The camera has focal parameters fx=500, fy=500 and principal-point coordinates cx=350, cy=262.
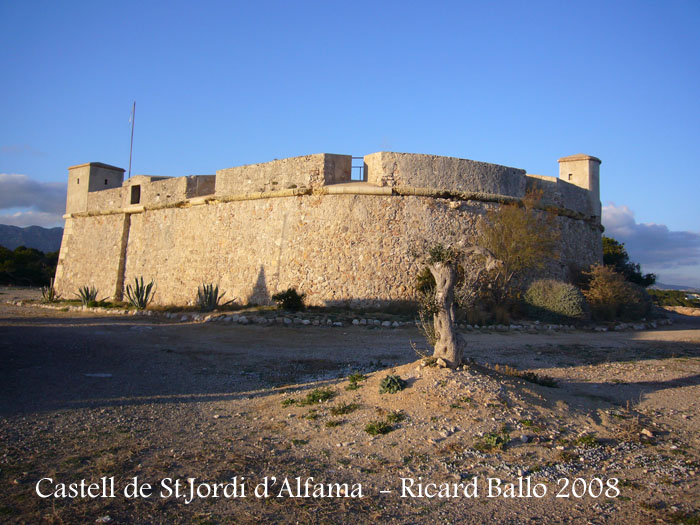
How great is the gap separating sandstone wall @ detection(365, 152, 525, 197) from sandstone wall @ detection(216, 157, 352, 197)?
3.18ft

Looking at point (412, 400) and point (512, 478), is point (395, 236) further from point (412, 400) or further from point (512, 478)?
point (512, 478)

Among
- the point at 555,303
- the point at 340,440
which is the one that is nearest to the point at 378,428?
the point at 340,440

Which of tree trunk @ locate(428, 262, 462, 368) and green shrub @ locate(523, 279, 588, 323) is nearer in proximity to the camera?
tree trunk @ locate(428, 262, 462, 368)

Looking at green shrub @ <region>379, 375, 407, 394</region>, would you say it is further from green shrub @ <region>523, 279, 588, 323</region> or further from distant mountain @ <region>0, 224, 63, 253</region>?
distant mountain @ <region>0, 224, 63, 253</region>

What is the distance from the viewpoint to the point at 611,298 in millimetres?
15766

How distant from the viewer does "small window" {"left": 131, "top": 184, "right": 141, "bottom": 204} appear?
20.5m

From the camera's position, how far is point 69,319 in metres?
14.0

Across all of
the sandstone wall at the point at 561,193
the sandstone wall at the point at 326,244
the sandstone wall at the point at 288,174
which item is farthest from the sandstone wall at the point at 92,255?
the sandstone wall at the point at 561,193

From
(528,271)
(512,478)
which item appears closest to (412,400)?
(512,478)

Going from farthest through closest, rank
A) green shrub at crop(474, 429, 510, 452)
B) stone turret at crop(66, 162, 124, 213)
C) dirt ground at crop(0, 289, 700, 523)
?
stone turret at crop(66, 162, 124, 213)
green shrub at crop(474, 429, 510, 452)
dirt ground at crop(0, 289, 700, 523)

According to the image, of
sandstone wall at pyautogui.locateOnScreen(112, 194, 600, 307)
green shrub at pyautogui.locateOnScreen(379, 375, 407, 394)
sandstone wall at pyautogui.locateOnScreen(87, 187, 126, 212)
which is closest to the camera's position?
green shrub at pyautogui.locateOnScreen(379, 375, 407, 394)

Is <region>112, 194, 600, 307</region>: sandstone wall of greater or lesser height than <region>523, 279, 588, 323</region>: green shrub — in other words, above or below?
above

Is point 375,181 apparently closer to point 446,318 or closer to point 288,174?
point 288,174

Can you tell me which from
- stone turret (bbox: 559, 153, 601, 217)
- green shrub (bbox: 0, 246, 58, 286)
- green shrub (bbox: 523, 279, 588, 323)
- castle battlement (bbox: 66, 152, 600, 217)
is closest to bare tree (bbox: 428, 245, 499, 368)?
castle battlement (bbox: 66, 152, 600, 217)
